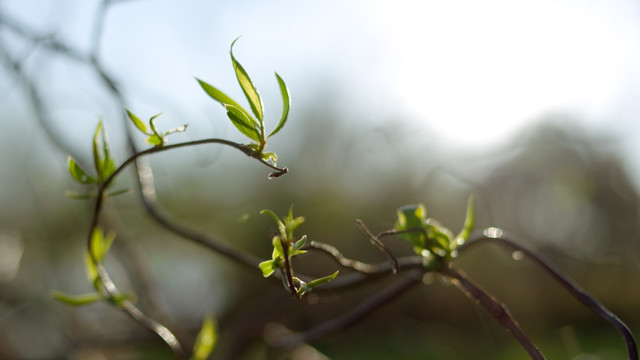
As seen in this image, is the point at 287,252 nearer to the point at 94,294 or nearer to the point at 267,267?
the point at 267,267

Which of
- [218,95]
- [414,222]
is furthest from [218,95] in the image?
[414,222]

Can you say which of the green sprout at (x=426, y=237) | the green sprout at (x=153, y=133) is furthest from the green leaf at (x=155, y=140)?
the green sprout at (x=426, y=237)

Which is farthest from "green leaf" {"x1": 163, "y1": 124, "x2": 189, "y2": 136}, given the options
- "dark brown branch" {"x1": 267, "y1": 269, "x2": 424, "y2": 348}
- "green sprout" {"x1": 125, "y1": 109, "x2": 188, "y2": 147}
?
"dark brown branch" {"x1": 267, "y1": 269, "x2": 424, "y2": 348}

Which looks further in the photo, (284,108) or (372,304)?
(372,304)

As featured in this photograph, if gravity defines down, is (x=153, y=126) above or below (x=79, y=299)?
above

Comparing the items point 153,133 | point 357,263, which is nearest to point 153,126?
point 153,133

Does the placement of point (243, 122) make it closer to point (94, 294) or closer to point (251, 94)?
point (251, 94)

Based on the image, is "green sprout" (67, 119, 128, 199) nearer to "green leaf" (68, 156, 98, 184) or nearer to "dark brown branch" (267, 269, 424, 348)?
"green leaf" (68, 156, 98, 184)

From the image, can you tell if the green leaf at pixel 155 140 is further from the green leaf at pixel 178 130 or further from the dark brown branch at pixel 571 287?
the dark brown branch at pixel 571 287
